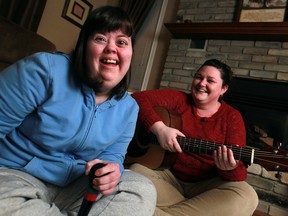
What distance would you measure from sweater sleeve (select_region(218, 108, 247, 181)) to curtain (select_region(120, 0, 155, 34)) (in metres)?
1.84

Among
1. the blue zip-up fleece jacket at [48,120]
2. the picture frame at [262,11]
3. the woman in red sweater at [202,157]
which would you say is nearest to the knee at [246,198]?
the woman in red sweater at [202,157]

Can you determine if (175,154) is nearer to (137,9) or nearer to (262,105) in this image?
(262,105)

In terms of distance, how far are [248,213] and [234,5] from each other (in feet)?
6.36

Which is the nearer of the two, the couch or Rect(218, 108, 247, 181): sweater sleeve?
Rect(218, 108, 247, 181): sweater sleeve

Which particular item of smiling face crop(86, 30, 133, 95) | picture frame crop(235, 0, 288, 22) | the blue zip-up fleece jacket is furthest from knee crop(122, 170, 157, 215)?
picture frame crop(235, 0, 288, 22)

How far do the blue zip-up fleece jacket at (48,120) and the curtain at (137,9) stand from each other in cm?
221

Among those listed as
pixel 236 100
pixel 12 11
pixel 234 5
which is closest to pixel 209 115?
pixel 236 100

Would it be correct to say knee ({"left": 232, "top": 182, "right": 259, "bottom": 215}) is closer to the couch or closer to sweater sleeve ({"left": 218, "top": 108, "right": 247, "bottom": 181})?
sweater sleeve ({"left": 218, "top": 108, "right": 247, "bottom": 181})

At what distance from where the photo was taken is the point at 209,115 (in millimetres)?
1341

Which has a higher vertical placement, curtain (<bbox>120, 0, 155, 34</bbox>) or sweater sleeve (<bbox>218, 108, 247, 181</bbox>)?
curtain (<bbox>120, 0, 155, 34</bbox>)

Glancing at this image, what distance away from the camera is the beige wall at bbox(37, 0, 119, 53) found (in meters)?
2.37

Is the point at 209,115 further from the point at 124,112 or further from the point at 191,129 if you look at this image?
the point at 124,112

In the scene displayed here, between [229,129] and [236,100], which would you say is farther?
[236,100]

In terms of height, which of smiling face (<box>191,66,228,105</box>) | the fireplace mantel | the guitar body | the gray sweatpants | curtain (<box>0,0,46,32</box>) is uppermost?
the fireplace mantel
